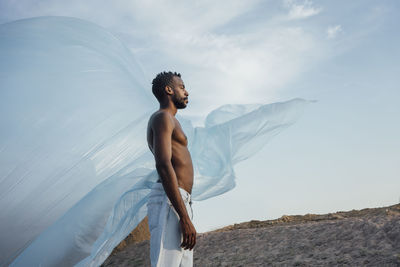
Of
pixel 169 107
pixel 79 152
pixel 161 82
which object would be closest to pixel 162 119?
pixel 169 107

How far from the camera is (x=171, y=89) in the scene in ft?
8.36

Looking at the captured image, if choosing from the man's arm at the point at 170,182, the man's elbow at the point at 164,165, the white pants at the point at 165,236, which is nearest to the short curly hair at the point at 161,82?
the man's arm at the point at 170,182

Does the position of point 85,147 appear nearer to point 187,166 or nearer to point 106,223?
point 106,223

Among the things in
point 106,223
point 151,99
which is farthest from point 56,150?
point 151,99

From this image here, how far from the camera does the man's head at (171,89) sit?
2.54 metres

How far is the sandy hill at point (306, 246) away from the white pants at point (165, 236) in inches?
62.4

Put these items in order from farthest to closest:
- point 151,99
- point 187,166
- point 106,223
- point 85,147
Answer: point 151,99 → point 85,147 → point 106,223 → point 187,166

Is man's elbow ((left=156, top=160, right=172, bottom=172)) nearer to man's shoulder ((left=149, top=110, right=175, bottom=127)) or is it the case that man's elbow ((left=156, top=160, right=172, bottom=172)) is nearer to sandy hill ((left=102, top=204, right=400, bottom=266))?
man's shoulder ((left=149, top=110, right=175, bottom=127))

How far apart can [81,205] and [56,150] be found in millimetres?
457

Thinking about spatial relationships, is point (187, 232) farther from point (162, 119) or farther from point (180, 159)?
point (162, 119)

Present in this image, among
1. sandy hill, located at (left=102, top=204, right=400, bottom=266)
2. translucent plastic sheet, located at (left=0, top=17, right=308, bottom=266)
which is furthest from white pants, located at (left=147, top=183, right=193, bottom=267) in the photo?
sandy hill, located at (left=102, top=204, right=400, bottom=266)

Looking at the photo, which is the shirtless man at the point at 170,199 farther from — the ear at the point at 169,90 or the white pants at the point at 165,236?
the ear at the point at 169,90

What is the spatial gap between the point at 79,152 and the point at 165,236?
1.36 m

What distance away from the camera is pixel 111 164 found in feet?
10.9
